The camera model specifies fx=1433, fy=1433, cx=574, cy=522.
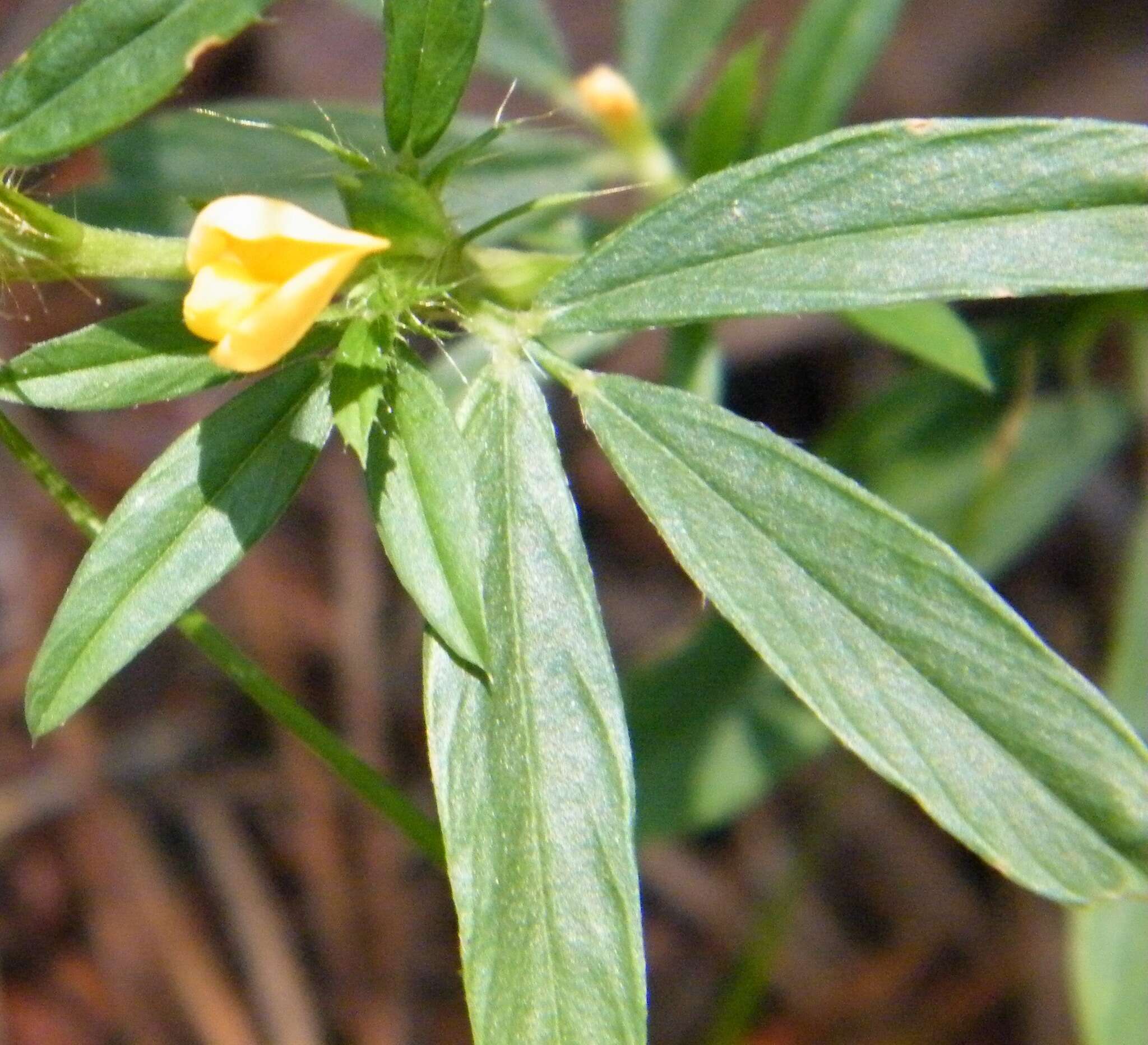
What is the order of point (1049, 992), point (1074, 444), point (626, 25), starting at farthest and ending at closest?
point (1049, 992) < point (1074, 444) < point (626, 25)

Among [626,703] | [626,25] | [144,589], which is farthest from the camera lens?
[626,703]

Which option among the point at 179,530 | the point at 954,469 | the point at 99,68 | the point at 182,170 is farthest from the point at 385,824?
the point at 99,68

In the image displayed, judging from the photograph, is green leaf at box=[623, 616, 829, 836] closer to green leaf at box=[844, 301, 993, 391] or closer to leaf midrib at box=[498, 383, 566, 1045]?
green leaf at box=[844, 301, 993, 391]

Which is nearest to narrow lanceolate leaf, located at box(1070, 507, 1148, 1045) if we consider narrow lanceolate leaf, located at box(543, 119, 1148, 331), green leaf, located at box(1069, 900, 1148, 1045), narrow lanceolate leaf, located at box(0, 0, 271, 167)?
green leaf, located at box(1069, 900, 1148, 1045)

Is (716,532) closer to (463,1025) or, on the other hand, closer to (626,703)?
(626,703)

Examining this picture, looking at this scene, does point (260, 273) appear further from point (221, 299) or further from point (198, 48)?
point (198, 48)

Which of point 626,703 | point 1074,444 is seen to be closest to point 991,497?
point 1074,444

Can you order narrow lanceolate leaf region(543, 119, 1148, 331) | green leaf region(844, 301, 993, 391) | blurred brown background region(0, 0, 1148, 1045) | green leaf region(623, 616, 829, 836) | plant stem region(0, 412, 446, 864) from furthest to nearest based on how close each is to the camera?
1. blurred brown background region(0, 0, 1148, 1045)
2. green leaf region(623, 616, 829, 836)
3. green leaf region(844, 301, 993, 391)
4. plant stem region(0, 412, 446, 864)
5. narrow lanceolate leaf region(543, 119, 1148, 331)
